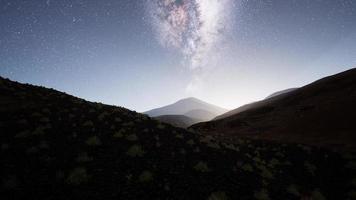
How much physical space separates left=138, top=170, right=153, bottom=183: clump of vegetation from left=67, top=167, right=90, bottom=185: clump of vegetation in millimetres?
2133

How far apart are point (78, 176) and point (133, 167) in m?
2.69

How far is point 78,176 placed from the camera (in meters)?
8.97

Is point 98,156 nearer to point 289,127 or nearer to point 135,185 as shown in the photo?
point 135,185

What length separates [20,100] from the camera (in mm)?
25547

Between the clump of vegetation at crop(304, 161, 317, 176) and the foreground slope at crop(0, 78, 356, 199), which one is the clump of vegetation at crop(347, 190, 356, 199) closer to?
the foreground slope at crop(0, 78, 356, 199)

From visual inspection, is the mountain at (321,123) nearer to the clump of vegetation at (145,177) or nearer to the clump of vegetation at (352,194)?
the clump of vegetation at (352,194)

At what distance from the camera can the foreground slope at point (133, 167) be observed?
866 centimetres

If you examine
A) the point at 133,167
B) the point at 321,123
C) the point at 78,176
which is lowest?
the point at 321,123

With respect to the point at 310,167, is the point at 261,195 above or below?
above

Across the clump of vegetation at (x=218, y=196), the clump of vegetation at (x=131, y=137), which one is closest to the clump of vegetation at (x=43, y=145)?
the clump of vegetation at (x=131, y=137)

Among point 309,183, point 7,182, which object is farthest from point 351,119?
point 7,182

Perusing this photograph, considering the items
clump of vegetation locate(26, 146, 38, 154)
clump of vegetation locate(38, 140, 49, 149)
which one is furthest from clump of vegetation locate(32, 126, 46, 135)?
clump of vegetation locate(26, 146, 38, 154)

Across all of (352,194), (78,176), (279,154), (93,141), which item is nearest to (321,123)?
(279,154)

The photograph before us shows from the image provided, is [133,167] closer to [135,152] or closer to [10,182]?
[135,152]
